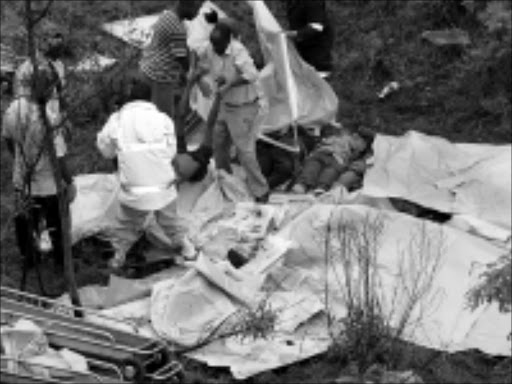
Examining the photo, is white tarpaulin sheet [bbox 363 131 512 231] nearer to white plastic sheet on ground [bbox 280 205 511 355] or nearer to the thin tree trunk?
white plastic sheet on ground [bbox 280 205 511 355]

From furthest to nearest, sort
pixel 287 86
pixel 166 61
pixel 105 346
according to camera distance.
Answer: pixel 287 86
pixel 166 61
pixel 105 346

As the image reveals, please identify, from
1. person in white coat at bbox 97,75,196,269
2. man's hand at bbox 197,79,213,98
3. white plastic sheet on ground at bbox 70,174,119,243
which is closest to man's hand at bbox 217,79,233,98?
man's hand at bbox 197,79,213,98

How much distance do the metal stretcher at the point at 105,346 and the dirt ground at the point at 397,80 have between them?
1699mm

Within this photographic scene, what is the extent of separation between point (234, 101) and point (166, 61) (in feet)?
1.99

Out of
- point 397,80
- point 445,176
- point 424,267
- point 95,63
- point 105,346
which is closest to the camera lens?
point 105,346

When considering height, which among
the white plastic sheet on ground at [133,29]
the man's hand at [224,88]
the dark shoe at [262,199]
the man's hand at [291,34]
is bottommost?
the dark shoe at [262,199]

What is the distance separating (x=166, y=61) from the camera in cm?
954

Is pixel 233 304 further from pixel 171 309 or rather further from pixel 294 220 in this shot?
pixel 294 220

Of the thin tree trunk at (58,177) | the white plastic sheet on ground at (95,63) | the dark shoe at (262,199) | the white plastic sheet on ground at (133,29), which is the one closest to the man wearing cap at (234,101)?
the dark shoe at (262,199)

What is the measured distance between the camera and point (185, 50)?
9734mm

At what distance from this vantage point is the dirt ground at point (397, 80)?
30.3ft

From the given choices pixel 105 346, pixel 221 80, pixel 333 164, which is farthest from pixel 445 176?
pixel 105 346

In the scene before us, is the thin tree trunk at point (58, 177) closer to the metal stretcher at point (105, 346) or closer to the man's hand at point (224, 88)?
the metal stretcher at point (105, 346)

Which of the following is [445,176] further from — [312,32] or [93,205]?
[93,205]
